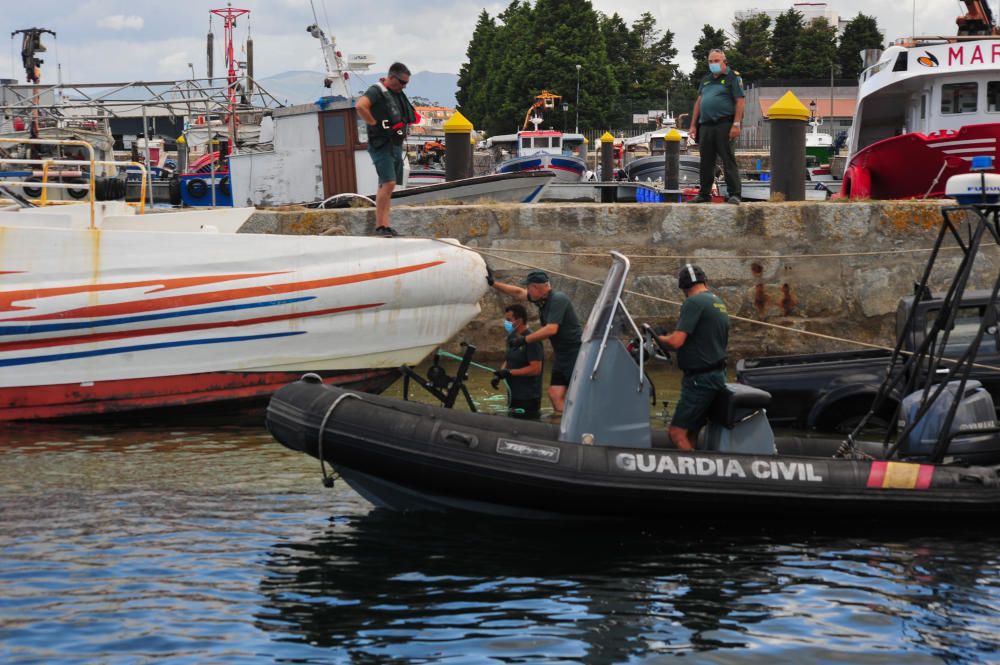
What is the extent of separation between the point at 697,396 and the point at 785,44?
73.6 metres

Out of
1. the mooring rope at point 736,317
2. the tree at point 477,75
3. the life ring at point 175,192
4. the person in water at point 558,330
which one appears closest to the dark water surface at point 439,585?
the person in water at point 558,330

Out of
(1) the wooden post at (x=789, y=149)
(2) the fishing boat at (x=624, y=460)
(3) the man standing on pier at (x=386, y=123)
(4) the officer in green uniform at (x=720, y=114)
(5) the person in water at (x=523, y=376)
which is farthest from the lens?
(1) the wooden post at (x=789, y=149)

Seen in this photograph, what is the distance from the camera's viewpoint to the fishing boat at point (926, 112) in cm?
1639

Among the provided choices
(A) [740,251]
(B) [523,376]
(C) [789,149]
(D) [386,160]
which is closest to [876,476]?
(B) [523,376]

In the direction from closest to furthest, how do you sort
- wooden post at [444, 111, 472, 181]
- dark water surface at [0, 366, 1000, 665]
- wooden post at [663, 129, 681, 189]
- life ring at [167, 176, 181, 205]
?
dark water surface at [0, 366, 1000, 665] < wooden post at [444, 111, 472, 181] < wooden post at [663, 129, 681, 189] < life ring at [167, 176, 181, 205]

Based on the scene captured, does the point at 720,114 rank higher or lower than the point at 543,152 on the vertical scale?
lower

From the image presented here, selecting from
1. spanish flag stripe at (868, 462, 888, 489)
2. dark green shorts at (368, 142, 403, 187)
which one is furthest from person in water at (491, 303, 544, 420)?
spanish flag stripe at (868, 462, 888, 489)

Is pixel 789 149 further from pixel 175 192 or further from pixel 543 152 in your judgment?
pixel 543 152

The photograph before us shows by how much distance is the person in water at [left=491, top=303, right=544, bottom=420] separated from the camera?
11.0 m

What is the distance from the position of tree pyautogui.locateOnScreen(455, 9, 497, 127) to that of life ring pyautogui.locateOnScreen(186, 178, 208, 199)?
151ft

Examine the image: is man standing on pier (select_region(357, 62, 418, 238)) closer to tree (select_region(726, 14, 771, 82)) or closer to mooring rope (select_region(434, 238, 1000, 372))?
mooring rope (select_region(434, 238, 1000, 372))

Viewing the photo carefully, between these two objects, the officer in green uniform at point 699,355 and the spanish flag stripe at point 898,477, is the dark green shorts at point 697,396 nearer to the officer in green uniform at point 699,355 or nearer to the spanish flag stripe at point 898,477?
the officer in green uniform at point 699,355

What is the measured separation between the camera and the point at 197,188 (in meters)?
28.2

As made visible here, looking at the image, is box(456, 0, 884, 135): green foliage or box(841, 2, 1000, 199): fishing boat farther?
box(456, 0, 884, 135): green foliage
